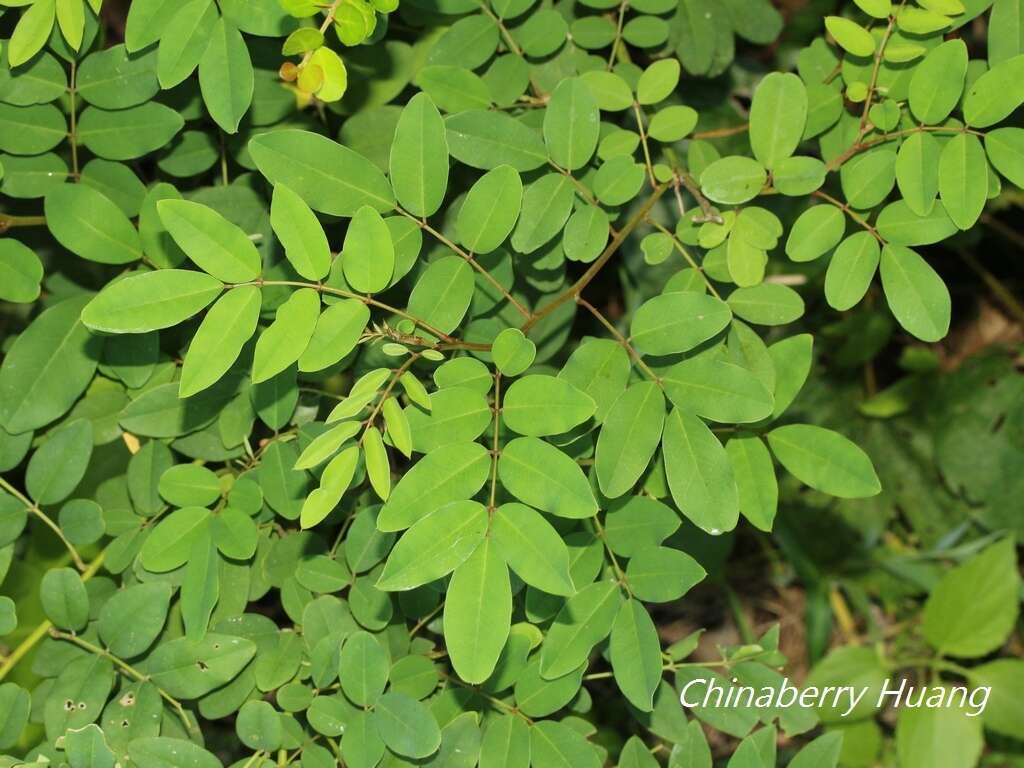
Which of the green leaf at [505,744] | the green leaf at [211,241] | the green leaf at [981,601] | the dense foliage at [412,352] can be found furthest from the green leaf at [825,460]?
the green leaf at [981,601]

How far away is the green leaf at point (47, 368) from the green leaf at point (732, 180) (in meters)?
0.94

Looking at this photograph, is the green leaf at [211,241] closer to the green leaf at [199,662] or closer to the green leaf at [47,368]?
the green leaf at [47,368]

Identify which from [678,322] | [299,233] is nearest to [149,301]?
[299,233]

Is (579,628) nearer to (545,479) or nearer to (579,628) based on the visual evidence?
(579,628)

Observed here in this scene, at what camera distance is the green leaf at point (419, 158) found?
127 cm

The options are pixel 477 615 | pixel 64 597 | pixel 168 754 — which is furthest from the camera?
pixel 64 597

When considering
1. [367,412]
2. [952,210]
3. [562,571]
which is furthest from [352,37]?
[952,210]

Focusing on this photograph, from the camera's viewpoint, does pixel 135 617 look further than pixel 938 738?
No

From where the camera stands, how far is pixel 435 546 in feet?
3.72

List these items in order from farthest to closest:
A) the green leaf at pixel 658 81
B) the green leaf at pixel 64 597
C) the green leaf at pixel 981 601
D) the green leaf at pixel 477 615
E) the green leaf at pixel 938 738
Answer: the green leaf at pixel 981 601, the green leaf at pixel 938 738, the green leaf at pixel 658 81, the green leaf at pixel 64 597, the green leaf at pixel 477 615

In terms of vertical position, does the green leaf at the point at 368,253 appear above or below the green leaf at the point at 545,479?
above

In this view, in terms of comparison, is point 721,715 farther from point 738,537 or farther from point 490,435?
point 738,537

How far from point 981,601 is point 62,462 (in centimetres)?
194

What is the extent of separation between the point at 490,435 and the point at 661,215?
82 cm
